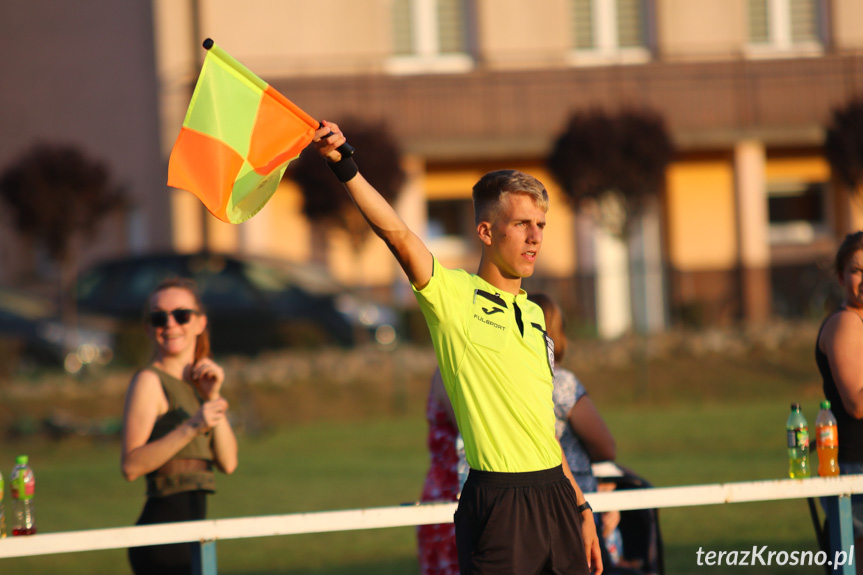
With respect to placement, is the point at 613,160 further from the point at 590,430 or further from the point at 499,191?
the point at 499,191

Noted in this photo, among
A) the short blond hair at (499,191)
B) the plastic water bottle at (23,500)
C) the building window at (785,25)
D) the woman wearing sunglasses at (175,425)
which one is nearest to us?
the short blond hair at (499,191)

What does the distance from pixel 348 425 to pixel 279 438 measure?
1.23 m

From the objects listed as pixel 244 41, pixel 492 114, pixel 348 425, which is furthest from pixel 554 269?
pixel 348 425

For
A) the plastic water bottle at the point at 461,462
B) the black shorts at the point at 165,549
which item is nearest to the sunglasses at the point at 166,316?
the black shorts at the point at 165,549

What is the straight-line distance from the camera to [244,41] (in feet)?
71.1

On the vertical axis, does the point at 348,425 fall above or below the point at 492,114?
below

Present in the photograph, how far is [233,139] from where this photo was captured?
3.52 m

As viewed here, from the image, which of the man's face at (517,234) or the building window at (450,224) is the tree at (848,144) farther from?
the man's face at (517,234)

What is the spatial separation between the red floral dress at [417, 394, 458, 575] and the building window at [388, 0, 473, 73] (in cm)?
1897

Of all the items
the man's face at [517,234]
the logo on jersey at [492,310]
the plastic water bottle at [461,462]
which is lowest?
the plastic water bottle at [461,462]

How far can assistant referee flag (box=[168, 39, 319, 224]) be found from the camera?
136 inches

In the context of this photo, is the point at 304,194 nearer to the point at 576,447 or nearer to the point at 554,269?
the point at 554,269

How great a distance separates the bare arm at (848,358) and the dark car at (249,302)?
12.6 meters

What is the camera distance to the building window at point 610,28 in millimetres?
23188
